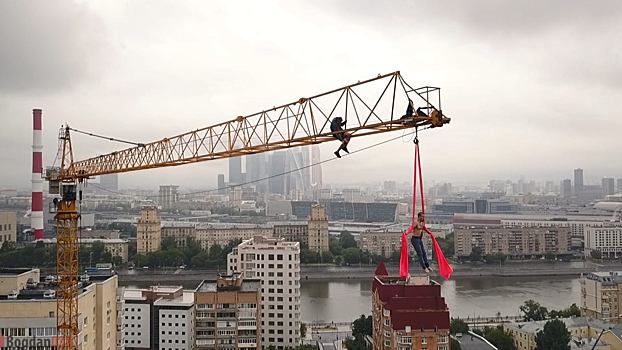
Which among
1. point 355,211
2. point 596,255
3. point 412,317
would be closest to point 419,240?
point 412,317

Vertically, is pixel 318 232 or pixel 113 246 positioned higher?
pixel 318 232

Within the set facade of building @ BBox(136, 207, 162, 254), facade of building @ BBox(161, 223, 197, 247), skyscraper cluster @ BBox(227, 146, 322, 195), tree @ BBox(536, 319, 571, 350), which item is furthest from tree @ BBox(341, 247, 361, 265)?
skyscraper cluster @ BBox(227, 146, 322, 195)

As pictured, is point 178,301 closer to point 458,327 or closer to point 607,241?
point 458,327

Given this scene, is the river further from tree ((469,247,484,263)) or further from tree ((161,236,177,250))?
tree ((161,236,177,250))

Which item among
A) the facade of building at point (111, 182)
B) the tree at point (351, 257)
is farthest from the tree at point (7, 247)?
the facade of building at point (111, 182)

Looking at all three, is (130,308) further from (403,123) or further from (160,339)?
(403,123)

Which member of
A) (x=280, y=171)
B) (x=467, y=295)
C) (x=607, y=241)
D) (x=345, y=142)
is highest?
(x=280, y=171)
